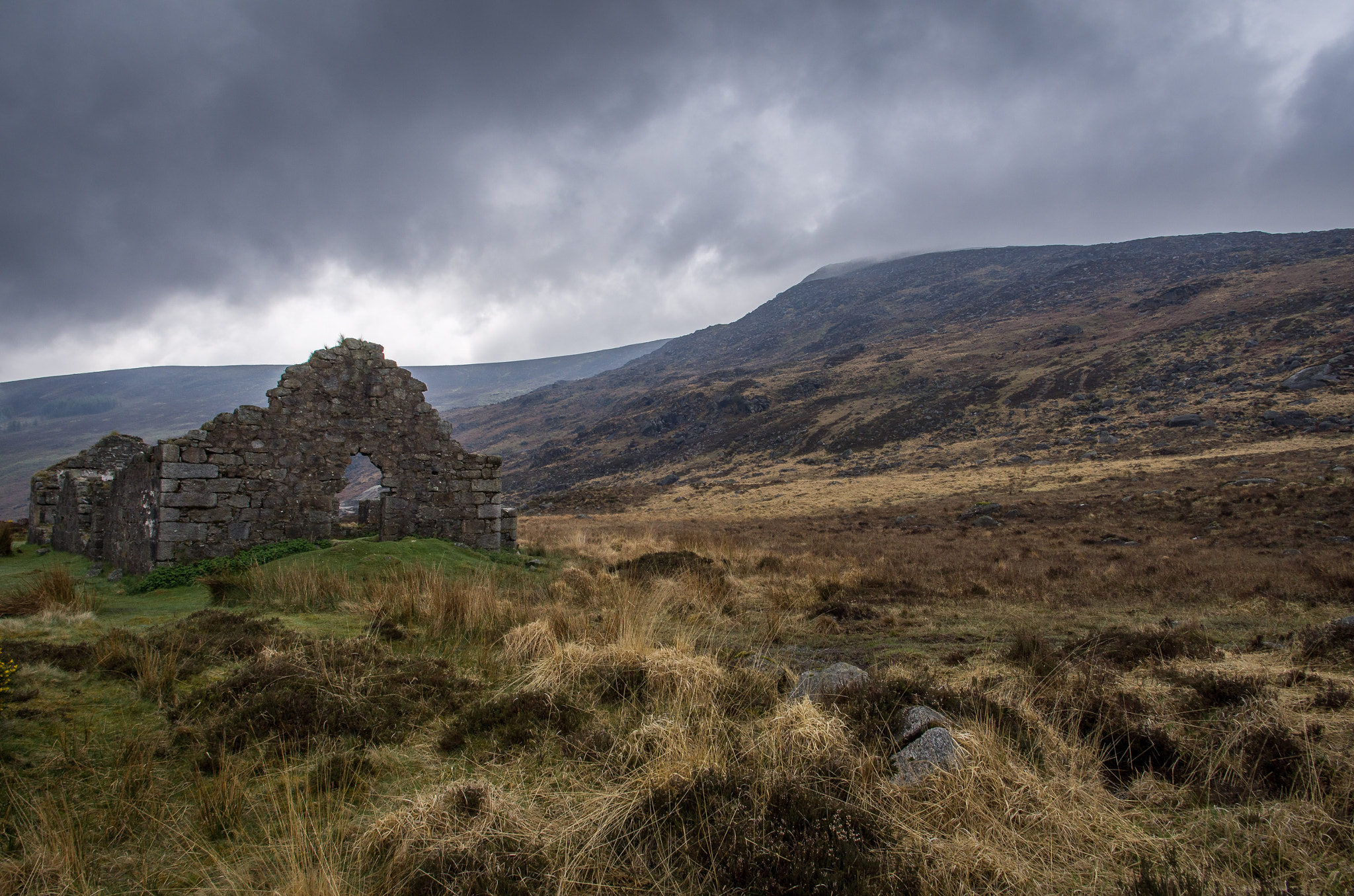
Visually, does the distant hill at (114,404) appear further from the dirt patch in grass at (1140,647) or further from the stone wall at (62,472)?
the dirt patch in grass at (1140,647)

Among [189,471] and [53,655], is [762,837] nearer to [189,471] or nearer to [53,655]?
[53,655]

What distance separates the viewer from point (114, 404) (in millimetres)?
152125

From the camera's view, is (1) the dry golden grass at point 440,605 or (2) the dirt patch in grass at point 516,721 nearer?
(2) the dirt patch in grass at point 516,721

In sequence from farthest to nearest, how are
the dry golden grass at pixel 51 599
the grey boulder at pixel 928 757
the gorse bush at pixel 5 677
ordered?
the dry golden grass at pixel 51 599, the gorse bush at pixel 5 677, the grey boulder at pixel 928 757

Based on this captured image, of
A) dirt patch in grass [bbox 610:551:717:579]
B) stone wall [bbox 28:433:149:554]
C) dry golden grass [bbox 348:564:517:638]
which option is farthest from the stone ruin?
dry golden grass [bbox 348:564:517:638]

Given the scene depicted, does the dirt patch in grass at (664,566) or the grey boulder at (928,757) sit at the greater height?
the grey boulder at (928,757)

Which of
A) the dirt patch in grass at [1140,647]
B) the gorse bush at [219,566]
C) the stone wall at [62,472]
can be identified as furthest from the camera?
the stone wall at [62,472]

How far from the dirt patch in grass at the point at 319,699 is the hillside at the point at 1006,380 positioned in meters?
39.8

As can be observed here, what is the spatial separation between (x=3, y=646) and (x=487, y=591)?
436 cm

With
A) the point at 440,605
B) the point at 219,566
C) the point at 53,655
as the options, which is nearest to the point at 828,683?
the point at 440,605

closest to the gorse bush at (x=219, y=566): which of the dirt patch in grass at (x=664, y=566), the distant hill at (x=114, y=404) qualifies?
the dirt patch in grass at (x=664, y=566)

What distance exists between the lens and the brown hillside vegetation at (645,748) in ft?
9.04

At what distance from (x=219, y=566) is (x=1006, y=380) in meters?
66.3

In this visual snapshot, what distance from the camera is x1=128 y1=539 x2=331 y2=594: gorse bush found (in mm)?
10625
